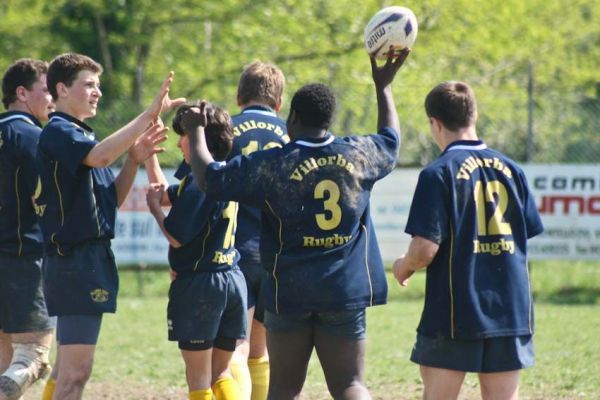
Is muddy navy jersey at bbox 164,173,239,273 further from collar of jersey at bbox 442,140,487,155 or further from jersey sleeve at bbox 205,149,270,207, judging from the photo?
collar of jersey at bbox 442,140,487,155

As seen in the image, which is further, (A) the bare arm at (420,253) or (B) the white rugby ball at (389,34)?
(B) the white rugby ball at (389,34)

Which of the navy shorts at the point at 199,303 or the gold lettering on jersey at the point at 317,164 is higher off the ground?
the gold lettering on jersey at the point at 317,164

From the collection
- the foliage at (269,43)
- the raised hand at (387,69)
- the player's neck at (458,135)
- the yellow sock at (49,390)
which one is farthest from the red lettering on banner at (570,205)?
the yellow sock at (49,390)

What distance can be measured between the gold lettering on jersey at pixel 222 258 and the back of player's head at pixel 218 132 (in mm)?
572

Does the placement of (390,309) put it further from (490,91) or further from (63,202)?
(490,91)

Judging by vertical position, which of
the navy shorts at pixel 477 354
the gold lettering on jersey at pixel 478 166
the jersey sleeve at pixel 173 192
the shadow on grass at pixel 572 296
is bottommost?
the shadow on grass at pixel 572 296

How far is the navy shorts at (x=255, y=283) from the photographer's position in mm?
6855

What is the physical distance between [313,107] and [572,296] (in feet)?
34.6

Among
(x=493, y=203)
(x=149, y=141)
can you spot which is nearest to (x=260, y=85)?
(x=149, y=141)

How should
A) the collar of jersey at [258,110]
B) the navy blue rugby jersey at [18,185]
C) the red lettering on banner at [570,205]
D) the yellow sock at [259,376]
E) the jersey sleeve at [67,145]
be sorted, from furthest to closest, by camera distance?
the red lettering on banner at [570,205] < the yellow sock at [259,376] < the collar of jersey at [258,110] < the navy blue rugby jersey at [18,185] < the jersey sleeve at [67,145]

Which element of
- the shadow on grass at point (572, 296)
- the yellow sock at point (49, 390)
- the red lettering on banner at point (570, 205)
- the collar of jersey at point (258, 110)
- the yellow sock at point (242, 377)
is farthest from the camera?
the shadow on grass at point (572, 296)

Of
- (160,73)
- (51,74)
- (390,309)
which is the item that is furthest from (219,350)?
(160,73)

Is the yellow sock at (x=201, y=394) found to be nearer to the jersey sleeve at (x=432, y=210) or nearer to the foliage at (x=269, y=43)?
the jersey sleeve at (x=432, y=210)

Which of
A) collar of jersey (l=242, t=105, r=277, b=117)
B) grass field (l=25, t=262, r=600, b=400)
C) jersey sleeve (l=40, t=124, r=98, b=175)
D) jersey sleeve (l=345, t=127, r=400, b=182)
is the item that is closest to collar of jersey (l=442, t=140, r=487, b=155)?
jersey sleeve (l=345, t=127, r=400, b=182)
